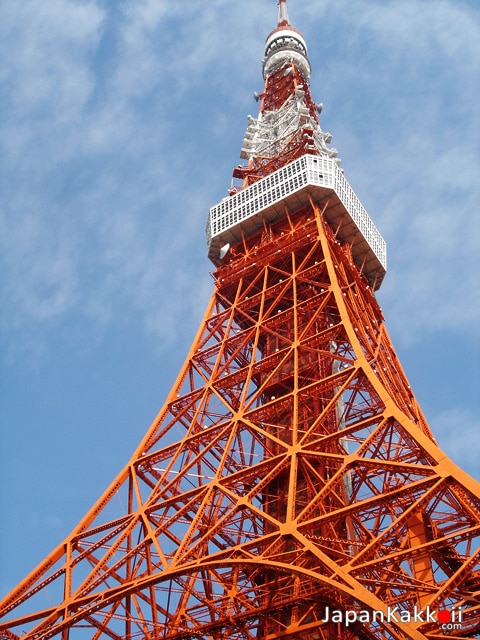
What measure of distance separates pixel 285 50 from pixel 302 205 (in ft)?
59.3

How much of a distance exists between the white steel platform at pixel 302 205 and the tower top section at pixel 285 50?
48.2 feet

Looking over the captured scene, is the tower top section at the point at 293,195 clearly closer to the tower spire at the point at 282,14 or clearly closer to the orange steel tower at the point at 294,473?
the orange steel tower at the point at 294,473

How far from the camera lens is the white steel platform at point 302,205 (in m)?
33.9

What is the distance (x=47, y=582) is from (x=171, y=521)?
12.5ft

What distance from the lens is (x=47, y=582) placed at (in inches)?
902

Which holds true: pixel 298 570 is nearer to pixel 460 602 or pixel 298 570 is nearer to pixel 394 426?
pixel 460 602

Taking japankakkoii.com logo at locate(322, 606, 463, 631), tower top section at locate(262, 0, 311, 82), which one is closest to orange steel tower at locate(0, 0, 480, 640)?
japankakkoii.com logo at locate(322, 606, 463, 631)

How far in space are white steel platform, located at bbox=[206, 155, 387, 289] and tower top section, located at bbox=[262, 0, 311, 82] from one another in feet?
48.2

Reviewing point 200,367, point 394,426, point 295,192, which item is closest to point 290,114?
point 295,192

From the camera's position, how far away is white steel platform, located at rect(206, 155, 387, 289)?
1336 inches

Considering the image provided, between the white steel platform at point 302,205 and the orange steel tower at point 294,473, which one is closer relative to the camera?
the orange steel tower at point 294,473

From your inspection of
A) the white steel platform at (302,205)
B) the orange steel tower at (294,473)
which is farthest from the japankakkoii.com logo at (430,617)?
the white steel platform at (302,205)

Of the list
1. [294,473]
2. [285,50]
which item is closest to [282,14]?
[285,50]

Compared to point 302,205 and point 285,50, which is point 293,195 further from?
point 285,50
